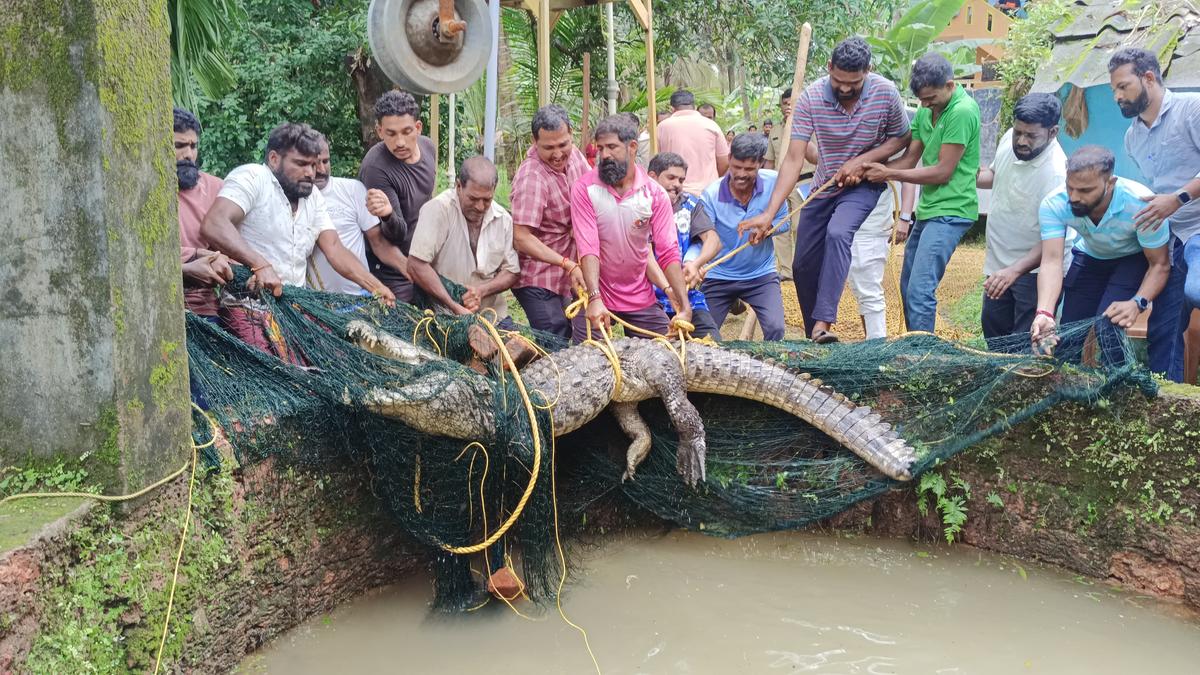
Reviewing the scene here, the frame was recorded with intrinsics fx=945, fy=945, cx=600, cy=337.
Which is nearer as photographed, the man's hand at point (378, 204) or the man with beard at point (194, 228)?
the man with beard at point (194, 228)

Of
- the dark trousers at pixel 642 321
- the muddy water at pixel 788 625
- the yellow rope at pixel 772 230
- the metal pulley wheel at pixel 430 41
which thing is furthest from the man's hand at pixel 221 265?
the yellow rope at pixel 772 230

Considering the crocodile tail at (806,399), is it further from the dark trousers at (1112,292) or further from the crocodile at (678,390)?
the dark trousers at (1112,292)

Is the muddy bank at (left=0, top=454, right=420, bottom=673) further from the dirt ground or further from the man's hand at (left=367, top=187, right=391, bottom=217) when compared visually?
the dirt ground

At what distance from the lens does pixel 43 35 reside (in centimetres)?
266

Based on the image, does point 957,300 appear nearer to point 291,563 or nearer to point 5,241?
point 291,563

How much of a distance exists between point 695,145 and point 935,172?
2.52 metres

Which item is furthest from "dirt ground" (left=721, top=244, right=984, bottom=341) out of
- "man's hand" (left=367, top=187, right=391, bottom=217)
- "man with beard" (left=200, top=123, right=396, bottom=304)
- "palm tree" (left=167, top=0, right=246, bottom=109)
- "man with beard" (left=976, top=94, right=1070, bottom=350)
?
"palm tree" (left=167, top=0, right=246, bottom=109)

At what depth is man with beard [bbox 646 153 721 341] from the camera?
17.7 feet

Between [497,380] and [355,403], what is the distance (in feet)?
1.97

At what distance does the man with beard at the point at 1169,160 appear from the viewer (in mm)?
4426

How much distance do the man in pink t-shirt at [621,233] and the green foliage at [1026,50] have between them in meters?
6.27

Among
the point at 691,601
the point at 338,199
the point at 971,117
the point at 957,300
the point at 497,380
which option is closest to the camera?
the point at 497,380

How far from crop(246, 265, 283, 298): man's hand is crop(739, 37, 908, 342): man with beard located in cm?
255

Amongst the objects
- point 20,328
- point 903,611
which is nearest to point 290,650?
point 20,328
